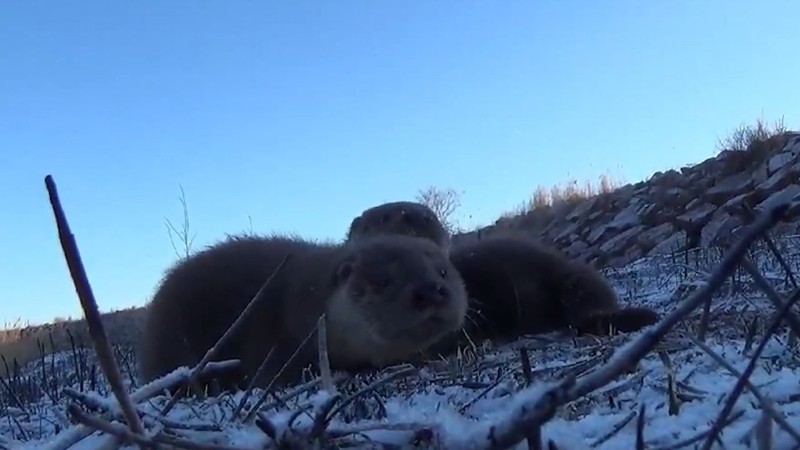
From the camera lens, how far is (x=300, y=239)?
7129mm

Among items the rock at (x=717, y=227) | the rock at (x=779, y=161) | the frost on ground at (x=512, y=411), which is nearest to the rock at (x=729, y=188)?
the rock at (x=779, y=161)

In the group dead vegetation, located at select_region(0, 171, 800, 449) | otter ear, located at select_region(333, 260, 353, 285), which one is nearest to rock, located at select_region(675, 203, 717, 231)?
otter ear, located at select_region(333, 260, 353, 285)

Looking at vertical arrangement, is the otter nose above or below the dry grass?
below

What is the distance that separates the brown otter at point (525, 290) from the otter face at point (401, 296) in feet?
3.19

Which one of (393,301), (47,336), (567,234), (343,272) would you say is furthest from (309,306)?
(47,336)

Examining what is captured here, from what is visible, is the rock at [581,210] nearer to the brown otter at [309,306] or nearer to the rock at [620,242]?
the rock at [620,242]

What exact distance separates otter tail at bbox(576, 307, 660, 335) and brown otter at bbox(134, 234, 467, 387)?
0.87m

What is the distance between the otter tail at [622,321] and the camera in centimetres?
559

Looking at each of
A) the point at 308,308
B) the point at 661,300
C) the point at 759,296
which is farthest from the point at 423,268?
the point at 661,300

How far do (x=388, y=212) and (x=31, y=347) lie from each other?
10236mm

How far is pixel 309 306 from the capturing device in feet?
18.2

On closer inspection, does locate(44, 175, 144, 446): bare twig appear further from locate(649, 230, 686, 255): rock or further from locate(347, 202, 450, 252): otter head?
locate(649, 230, 686, 255): rock

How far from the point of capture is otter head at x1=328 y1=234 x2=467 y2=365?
5.16 metres

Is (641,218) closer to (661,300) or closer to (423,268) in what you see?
A: (661,300)
